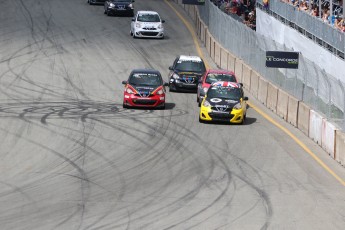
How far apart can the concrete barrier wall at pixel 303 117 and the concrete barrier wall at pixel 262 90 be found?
209 inches

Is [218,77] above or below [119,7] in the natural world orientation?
above

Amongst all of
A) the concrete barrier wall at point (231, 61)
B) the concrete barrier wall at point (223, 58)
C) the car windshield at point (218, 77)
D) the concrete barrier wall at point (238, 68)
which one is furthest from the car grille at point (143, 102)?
the concrete barrier wall at point (223, 58)

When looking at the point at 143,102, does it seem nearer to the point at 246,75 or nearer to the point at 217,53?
the point at 246,75

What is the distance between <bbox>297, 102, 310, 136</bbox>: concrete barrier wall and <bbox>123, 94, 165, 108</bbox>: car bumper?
5.72 metres

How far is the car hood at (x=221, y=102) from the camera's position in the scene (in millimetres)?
37562

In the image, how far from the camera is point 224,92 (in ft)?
127

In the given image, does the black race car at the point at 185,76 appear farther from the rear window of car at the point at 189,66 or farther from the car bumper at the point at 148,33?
the car bumper at the point at 148,33

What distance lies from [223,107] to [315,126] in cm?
409

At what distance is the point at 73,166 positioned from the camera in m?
30.5

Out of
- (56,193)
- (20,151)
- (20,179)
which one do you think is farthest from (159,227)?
(20,151)

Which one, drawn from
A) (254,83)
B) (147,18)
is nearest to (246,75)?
(254,83)

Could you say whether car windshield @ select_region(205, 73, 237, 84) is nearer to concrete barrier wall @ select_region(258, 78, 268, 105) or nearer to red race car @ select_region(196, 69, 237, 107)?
red race car @ select_region(196, 69, 237, 107)

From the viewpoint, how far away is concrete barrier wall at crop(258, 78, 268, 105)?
42.2 meters

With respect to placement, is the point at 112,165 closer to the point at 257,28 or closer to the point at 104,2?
the point at 257,28
